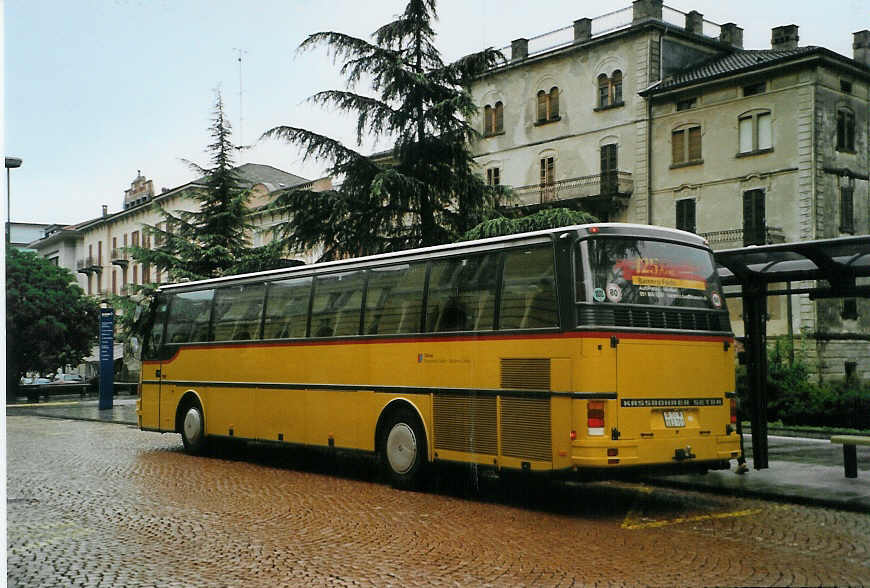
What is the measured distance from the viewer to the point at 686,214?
137ft

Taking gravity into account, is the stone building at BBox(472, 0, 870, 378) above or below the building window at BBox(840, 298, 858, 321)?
above

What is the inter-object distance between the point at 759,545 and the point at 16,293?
158 ft

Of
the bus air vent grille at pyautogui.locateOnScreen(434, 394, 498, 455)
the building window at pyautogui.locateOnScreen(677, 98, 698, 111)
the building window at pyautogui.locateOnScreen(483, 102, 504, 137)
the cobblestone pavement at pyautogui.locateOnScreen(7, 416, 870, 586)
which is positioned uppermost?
the building window at pyautogui.locateOnScreen(483, 102, 504, 137)

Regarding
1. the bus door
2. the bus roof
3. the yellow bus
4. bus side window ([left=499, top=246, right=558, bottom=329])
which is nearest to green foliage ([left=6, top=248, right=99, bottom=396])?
the bus door

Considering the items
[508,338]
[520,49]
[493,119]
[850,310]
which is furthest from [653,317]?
[493,119]

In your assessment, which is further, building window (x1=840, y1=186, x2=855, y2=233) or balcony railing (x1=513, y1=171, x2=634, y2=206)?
balcony railing (x1=513, y1=171, x2=634, y2=206)

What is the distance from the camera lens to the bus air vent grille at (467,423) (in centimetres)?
1179

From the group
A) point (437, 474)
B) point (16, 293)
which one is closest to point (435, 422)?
point (437, 474)

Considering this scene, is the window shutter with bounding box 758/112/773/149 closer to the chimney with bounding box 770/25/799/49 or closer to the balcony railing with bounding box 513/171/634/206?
the chimney with bounding box 770/25/799/49

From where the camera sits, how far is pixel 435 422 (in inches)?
497

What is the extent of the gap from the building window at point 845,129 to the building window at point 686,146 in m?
5.30

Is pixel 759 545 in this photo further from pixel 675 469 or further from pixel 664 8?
pixel 664 8

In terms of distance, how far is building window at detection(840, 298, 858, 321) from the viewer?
35.8 m

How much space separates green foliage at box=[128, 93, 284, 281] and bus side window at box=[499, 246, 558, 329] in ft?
74.3
